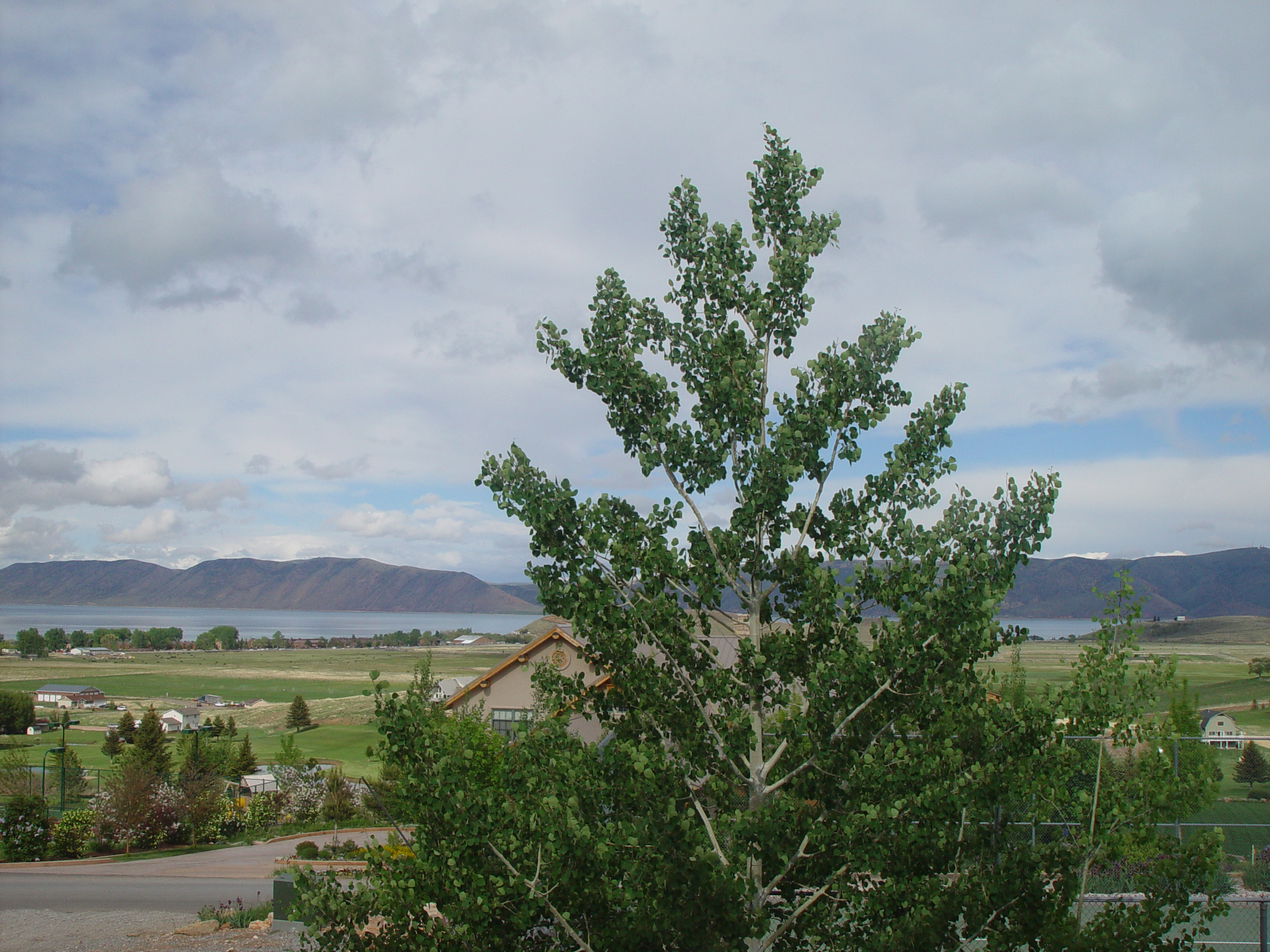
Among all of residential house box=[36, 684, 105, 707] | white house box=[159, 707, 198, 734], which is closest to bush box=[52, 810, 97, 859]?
white house box=[159, 707, 198, 734]

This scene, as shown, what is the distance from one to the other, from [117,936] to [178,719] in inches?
3148

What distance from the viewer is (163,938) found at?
19.1 meters

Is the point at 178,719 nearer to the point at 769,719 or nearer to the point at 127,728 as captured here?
the point at 127,728

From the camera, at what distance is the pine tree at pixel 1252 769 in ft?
100

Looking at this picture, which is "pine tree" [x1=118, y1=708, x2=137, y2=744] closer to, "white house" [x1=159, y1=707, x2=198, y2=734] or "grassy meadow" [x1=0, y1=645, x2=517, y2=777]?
"grassy meadow" [x1=0, y1=645, x2=517, y2=777]

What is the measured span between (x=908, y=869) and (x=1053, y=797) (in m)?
1.12

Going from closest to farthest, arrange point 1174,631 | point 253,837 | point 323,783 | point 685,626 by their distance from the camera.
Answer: point 685,626 → point 253,837 → point 323,783 → point 1174,631

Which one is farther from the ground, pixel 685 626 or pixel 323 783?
pixel 685 626

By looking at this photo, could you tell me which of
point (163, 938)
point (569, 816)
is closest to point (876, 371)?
point (569, 816)

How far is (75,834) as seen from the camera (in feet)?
105

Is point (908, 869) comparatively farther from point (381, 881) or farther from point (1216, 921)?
point (1216, 921)

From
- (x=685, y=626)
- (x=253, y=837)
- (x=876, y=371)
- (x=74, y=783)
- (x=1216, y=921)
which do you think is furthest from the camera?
(x=74, y=783)

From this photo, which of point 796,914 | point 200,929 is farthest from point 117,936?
point 796,914

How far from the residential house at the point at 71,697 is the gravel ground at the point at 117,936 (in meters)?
108
